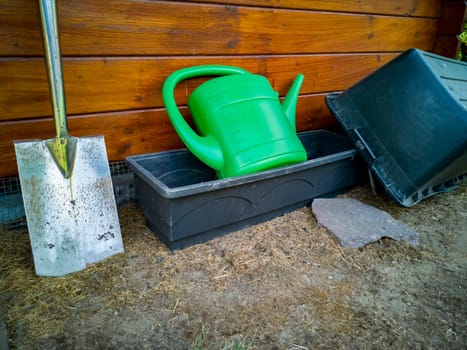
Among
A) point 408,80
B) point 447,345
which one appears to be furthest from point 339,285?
point 408,80

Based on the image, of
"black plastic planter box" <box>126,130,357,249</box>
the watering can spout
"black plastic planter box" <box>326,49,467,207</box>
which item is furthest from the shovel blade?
"black plastic planter box" <box>326,49,467,207</box>

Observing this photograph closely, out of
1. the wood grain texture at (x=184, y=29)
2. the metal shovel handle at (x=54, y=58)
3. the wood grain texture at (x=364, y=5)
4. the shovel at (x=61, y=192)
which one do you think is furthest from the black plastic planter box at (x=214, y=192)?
the wood grain texture at (x=364, y=5)

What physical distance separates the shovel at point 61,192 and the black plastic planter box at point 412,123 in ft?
3.73

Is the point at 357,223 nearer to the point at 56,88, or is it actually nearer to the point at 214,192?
the point at 214,192

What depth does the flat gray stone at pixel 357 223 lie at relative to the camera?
135 cm

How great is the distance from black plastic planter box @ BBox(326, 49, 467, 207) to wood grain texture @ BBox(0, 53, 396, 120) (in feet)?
1.40

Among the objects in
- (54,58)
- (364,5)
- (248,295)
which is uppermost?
(364,5)

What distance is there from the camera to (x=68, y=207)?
1112mm

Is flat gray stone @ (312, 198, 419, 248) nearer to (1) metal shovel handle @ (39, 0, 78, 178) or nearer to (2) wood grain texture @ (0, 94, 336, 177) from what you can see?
(2) wood grain texture @ (0, 94, 336, 177)

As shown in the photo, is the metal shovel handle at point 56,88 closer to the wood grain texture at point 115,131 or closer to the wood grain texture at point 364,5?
the wood grain texture at point 115,131

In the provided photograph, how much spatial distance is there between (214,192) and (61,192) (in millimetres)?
487

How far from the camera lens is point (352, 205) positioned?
1583 mm

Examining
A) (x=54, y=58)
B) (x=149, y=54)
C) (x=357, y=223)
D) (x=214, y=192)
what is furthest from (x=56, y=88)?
(x=357, y=223)

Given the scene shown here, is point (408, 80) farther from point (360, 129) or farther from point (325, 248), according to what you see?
point (325, 248)
